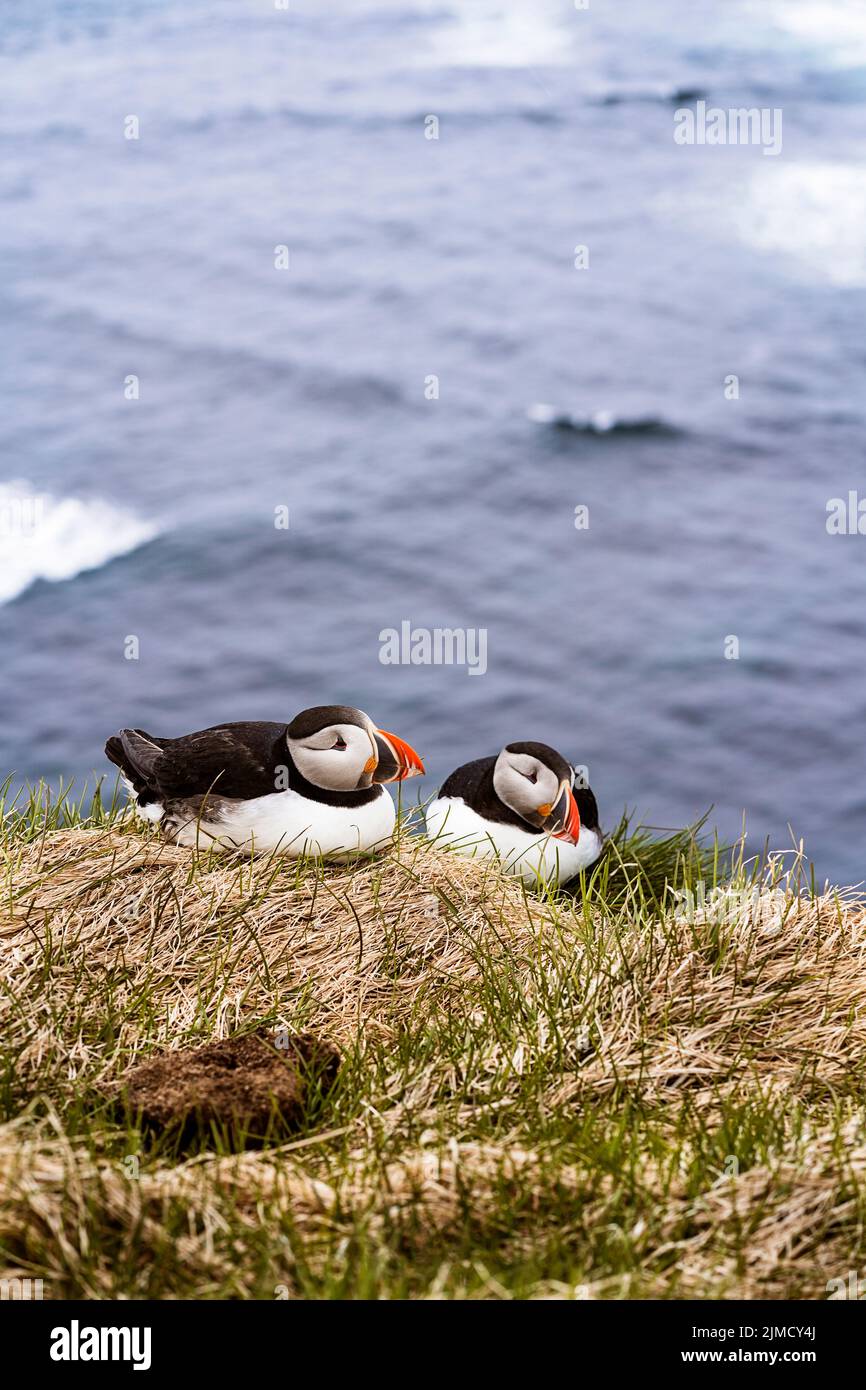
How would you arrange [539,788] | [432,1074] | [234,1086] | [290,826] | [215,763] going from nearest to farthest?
[234,1086] → [432,1074] → [290,826] → [215,763] → [539,788]

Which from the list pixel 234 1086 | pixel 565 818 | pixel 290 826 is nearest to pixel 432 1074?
pixel 234 1086

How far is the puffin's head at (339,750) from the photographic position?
3.90 metres

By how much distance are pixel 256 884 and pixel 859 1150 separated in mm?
1816

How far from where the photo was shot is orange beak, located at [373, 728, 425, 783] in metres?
3.97

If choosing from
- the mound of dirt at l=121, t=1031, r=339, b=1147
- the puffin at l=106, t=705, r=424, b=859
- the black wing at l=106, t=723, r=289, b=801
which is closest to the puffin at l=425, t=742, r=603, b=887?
the puffin at l=106, t=705, r=424, b=859

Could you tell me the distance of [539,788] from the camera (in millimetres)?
4207

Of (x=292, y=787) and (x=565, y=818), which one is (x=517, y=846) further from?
(x=292, y=787)

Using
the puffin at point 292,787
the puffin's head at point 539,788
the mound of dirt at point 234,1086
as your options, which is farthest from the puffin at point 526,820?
the mound of dirt at point 234,1086

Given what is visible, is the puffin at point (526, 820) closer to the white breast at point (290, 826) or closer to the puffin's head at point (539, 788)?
the puffin's head at point (539, 788)

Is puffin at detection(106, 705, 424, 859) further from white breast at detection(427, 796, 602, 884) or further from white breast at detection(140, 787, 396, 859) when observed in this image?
white breast at detection(427, 796, 602, 884)

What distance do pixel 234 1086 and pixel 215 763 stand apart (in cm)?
143

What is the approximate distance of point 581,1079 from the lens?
9.32 ft

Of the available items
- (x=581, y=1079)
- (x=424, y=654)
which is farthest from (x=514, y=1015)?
(x=424, y=654)
